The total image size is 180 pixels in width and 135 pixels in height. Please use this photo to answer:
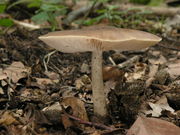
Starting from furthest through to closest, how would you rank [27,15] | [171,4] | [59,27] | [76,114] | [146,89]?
[171,4] → [27,15] → [59,27] → [146,89] → [76,114]

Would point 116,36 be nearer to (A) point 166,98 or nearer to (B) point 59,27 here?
(A) point 166,98

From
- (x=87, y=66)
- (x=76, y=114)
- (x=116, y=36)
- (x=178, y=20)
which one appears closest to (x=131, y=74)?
(x=87, y=66)

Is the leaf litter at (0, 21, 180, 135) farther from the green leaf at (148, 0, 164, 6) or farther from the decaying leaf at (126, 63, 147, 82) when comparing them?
the green leaf at (148, 0, 164, 6)

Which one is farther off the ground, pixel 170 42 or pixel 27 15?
pixel 27 15

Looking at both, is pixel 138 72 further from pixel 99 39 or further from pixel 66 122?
pixel 99 39

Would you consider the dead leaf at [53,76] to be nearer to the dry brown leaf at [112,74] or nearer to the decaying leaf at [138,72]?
the dry brown leaf at [112,74]

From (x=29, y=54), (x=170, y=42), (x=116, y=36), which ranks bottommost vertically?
(x=170, y=42)
